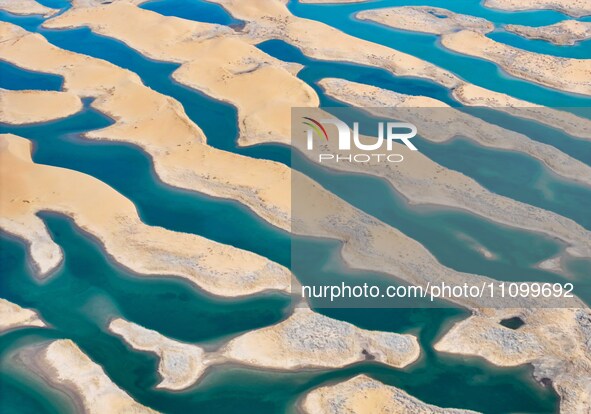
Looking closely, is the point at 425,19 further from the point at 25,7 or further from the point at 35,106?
the point at 25,7

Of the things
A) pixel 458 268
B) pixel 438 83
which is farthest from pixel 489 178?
pixel 438 83

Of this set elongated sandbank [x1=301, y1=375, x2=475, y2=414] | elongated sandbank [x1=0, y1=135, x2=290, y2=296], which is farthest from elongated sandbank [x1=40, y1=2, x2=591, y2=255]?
elongated sandbank [x1=301, y1=375, x2=475, y2=414]

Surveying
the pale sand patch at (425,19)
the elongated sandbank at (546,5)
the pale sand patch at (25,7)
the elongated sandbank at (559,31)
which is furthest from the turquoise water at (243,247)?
the pale sand patch at (25,7)

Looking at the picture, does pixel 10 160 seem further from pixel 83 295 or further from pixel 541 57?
pixel 541 57

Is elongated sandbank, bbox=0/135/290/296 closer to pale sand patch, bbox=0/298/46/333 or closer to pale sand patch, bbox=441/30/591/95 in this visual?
pale sand patch, bbox=0/298/46/333

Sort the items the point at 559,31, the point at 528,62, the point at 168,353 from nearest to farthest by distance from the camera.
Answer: the point at 168,353 → the point at 528,62 → the point at 559,31

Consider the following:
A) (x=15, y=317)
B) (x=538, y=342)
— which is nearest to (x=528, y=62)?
(x=538, y=342)
